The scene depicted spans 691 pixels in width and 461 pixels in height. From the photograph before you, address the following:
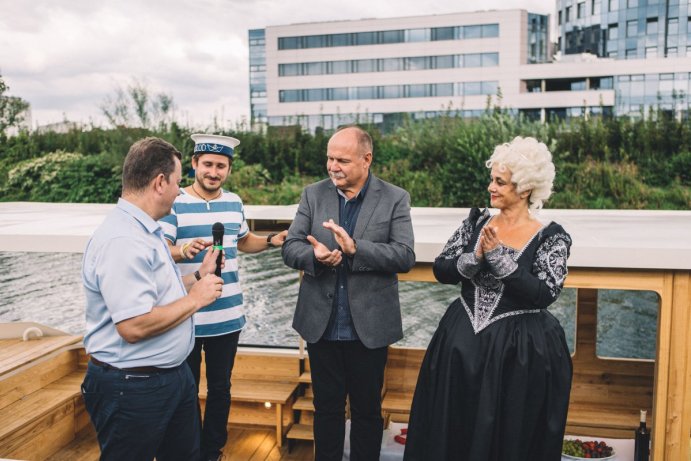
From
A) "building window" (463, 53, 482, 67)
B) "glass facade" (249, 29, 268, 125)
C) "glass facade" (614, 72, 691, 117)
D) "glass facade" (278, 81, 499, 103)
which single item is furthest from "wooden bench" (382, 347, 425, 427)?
"glass facade" (249, 29, 268, 125)

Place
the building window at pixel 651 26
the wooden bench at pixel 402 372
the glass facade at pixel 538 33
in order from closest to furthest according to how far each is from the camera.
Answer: the wooden bench at pixel 402 372
the building window at pixel 651 26
the glass facade at pixel 538 33

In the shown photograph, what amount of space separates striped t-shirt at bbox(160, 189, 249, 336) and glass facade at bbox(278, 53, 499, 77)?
45287 millimetres

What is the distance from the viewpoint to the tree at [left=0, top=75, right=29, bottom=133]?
77.4 ft

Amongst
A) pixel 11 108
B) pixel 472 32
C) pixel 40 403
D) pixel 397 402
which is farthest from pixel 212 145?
pixel 472 32

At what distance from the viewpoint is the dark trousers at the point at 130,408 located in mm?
1949

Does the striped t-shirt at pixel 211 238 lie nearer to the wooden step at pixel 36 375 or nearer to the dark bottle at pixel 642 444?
the wooden step at pixel 36 375

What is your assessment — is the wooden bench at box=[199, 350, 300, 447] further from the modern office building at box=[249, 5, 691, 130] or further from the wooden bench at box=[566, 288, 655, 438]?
the modern office building at box=[249, 5, 691, 130]

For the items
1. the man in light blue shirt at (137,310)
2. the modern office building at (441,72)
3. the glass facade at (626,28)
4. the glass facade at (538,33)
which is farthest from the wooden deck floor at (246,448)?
the glass facade at (626,28)

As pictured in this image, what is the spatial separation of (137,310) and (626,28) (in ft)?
186

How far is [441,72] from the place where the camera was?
46.0 m

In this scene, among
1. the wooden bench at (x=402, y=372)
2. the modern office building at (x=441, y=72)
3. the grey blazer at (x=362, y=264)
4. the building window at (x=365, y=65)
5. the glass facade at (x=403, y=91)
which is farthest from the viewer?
the building window at (x=365, y=65)

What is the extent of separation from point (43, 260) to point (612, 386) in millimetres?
6778

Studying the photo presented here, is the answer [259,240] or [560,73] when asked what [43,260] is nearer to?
[259,240]

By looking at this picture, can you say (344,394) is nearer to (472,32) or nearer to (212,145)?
(212,145)
